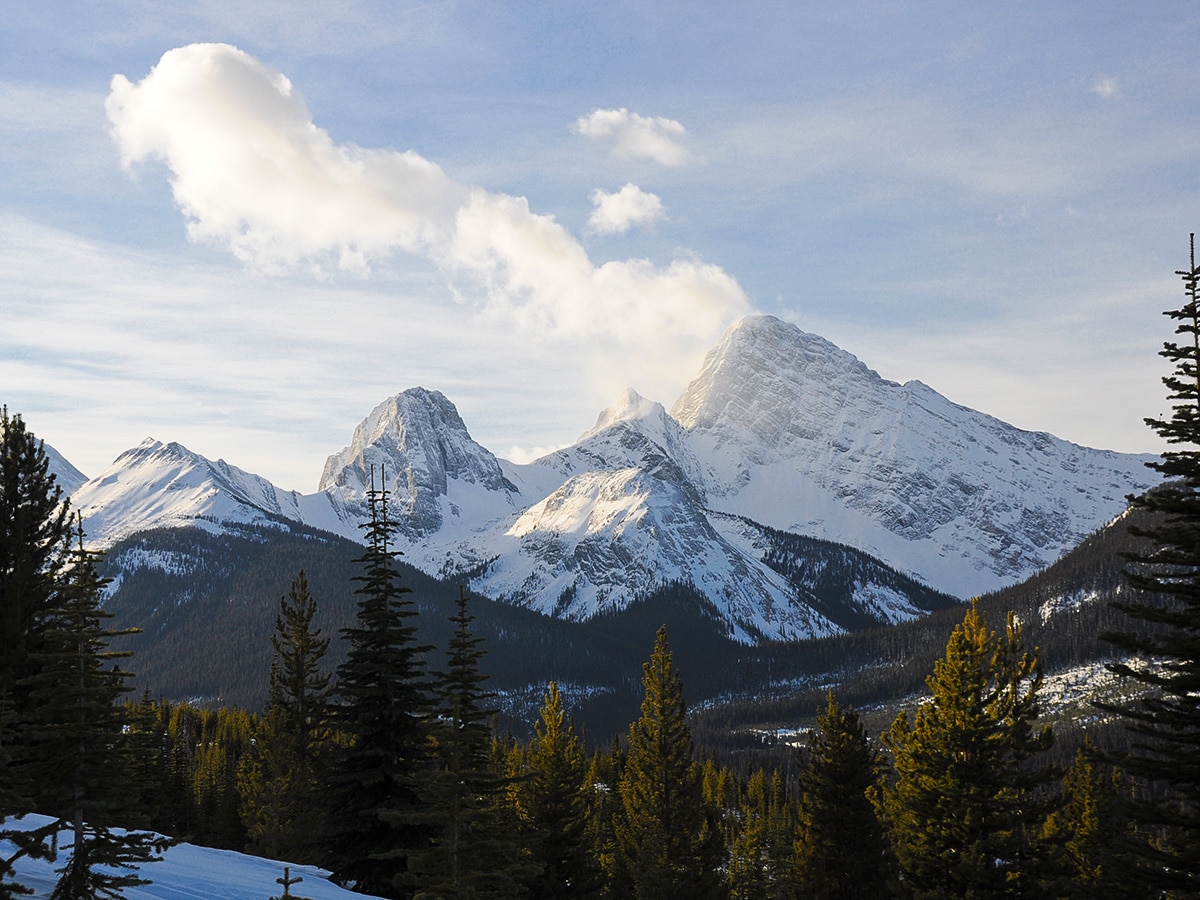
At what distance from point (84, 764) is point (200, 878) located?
596 cm

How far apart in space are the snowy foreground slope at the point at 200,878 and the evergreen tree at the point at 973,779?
15344mm

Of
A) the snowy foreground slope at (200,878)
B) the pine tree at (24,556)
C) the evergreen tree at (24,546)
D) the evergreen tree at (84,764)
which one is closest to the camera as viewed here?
the evergreen tree at (84,764)

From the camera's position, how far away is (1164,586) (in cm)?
1883

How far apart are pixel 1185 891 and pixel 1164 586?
568 centimetres

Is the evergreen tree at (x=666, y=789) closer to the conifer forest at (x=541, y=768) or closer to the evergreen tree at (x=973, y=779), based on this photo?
the conifer forest at (x=541, y=768)

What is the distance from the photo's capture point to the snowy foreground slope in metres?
16.7

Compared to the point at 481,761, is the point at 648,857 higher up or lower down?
lower down

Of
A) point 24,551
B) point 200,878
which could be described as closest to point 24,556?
point 24,551

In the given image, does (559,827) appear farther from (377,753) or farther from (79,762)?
(79,762)

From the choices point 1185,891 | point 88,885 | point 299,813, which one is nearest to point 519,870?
point 88,885

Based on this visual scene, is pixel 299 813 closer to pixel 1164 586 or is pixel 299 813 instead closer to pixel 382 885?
pixel 382 885


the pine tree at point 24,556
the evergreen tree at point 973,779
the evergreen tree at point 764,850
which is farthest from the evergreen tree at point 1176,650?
the evergreen tree at point 764,850

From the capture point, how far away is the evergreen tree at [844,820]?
38.4 m

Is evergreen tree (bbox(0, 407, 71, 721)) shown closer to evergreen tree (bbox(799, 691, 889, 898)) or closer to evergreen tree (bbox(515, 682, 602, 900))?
evergreen tree (bbox(515, 682, 602, 900))
